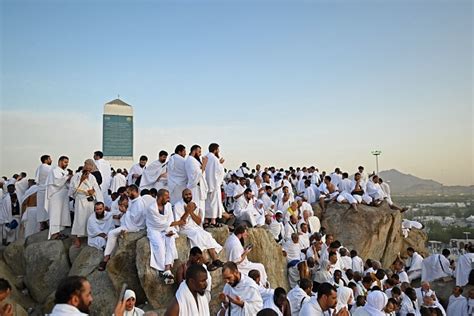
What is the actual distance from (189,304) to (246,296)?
2055 mm

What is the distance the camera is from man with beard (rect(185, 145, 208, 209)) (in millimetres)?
10875

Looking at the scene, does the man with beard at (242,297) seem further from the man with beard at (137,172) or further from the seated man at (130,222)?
the man with beard at (137,172)

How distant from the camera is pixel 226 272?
593 cm

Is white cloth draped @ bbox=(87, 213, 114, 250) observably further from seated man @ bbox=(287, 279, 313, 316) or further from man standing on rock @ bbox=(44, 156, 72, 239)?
seated man @ bbox=(287, 279, 313, 316)

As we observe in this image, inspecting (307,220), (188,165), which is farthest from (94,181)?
(307,220)

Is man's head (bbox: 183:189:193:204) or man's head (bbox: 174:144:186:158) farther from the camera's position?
man's head (bbox: 174:144:186:158)

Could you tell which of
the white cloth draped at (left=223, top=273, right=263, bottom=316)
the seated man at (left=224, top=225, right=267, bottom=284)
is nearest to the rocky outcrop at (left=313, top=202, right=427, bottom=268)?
the seated man at (left=224, top=225, right=267, bottom=284)

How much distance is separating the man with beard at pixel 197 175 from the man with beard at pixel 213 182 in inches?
→ 9.2

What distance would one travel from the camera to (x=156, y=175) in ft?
42.4

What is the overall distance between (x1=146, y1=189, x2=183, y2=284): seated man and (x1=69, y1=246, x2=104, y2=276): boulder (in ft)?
6.88

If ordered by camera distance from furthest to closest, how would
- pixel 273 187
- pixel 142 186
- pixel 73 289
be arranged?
pixel 273 187 < pixel 142 186 < pixel 73 289

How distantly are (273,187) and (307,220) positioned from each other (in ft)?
8.33

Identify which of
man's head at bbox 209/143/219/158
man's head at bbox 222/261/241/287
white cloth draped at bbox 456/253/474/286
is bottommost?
white cloth draped at bbox 456/253/474/286

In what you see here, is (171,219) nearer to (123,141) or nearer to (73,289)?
(73,289)
